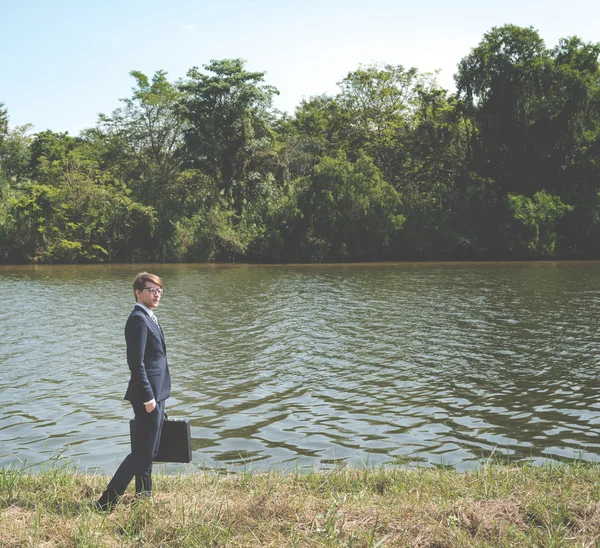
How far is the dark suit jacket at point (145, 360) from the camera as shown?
555cm

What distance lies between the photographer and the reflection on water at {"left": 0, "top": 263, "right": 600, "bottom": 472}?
888cm

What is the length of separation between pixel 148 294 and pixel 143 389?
83cm

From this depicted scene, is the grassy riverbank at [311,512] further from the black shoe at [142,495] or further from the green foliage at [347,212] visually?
the green foliage at [347,212]

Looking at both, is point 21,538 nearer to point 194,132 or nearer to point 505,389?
point 505,389

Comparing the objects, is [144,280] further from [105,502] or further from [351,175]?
[351,175]

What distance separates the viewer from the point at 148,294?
5750 mm

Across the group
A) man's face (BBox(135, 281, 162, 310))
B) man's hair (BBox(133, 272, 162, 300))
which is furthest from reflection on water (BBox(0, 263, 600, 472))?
man's hair (BBox(133, 272, 162, 300))

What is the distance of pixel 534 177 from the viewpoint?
1967 inches

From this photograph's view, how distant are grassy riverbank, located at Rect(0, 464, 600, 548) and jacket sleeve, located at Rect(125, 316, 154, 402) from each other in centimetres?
93

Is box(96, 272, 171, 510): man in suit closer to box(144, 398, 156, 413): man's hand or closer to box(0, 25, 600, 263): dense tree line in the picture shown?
box(144, 398, 156, 413): man's hand

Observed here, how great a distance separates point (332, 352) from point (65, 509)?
35.1ft

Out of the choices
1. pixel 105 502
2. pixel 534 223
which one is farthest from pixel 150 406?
pixel 534 223

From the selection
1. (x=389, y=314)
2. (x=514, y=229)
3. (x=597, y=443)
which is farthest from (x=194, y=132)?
(x=597, y=443)

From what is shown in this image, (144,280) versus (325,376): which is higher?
(144,280)
